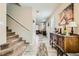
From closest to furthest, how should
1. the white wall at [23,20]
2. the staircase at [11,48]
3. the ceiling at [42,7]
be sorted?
the staircase at [11,48]
the ceiling at [42,7]
the white wall at [23,20]

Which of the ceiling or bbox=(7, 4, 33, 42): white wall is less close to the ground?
the ceiling

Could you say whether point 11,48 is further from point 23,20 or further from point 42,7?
point 42,7

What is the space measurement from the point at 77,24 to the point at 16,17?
3827mm

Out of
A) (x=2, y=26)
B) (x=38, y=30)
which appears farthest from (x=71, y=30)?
(x=38, y=30)

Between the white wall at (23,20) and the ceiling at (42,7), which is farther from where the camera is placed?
the white wall at (23,20)

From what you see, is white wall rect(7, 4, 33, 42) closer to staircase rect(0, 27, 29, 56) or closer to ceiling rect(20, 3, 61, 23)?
ceiling rect(20, 3, 61, 23)

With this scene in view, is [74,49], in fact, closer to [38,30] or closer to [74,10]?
[74,10]

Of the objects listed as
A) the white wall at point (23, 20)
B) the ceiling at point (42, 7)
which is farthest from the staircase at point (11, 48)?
the ceiling at point (42, 7)

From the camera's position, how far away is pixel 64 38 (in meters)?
3.33

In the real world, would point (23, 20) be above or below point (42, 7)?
below

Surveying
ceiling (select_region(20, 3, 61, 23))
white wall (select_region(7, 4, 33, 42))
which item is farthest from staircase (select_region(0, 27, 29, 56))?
ceiling (select_region(20, 3, 61, 23))

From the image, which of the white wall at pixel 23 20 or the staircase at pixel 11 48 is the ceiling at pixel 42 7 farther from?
the staircase at pixel 11 48

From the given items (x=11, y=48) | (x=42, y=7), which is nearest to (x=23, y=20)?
(x=42, y=7)

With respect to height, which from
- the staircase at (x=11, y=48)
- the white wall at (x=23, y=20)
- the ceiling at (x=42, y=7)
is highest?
the ceiling at (x=42, y=7)
